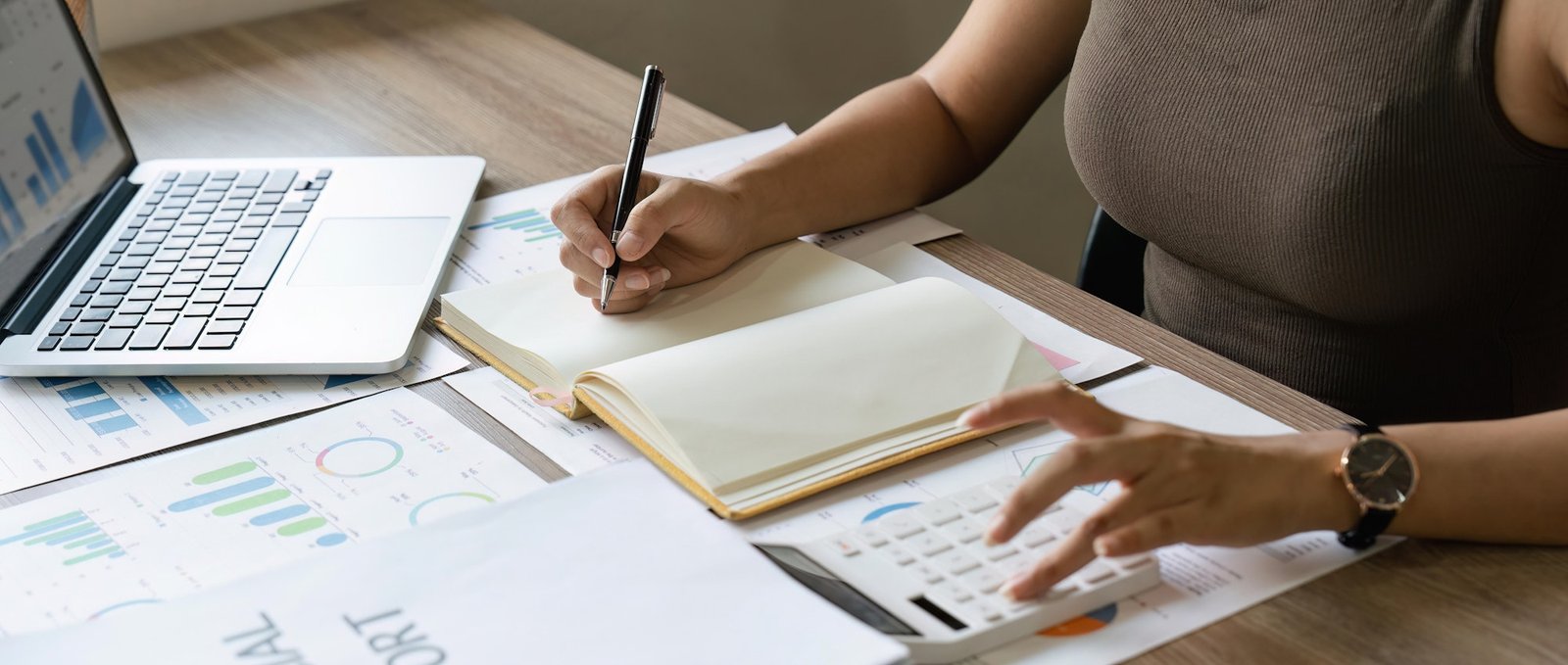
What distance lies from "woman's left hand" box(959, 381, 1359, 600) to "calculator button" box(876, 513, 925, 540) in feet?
0.14

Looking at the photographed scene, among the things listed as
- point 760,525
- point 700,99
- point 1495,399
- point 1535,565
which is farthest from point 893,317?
point 700,99

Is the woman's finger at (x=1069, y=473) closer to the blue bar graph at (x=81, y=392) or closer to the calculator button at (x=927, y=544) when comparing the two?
the calculator button at (x=927, y=544)

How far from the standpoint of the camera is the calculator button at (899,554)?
25.8 inches

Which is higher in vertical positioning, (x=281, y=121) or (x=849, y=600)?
(x=281, y=121)

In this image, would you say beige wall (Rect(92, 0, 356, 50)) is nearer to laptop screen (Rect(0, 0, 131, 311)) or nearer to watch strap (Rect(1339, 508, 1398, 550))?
laptop screen (Rect(0, 0, 131, 311))

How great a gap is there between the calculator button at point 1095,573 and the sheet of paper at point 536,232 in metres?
0.45

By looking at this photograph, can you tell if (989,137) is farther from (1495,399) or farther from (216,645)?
(216,645)

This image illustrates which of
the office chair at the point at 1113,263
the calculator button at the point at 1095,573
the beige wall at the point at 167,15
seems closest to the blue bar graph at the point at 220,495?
the calculator button at the point at 1095,573

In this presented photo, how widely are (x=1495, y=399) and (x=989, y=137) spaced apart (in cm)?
46

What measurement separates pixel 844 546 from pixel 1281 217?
0.46 m

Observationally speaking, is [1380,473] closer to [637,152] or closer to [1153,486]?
[1153,486]

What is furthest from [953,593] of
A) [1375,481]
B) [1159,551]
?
[1375,481]

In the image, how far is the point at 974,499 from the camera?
70 centimetres

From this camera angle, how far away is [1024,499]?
0.64m
